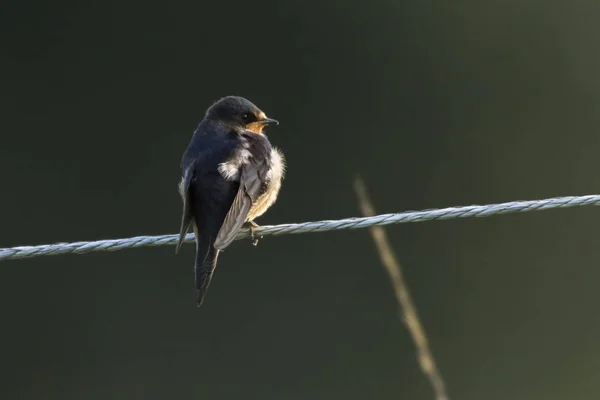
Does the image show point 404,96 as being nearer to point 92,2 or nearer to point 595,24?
point 595,24

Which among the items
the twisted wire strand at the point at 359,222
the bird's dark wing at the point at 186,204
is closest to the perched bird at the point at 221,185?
the bird's dark wing at the point at 186,204

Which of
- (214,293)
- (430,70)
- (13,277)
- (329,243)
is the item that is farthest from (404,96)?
(13,277)

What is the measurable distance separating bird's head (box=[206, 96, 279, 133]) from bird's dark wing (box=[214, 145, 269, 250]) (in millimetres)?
431

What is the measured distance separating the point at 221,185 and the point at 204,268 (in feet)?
1.18

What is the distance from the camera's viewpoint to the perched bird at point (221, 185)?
268 centimetres

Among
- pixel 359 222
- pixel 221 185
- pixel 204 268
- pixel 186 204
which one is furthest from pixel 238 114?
pixel 359 222

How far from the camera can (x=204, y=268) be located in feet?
8.61

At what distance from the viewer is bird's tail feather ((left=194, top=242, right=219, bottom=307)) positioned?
258 centimetres

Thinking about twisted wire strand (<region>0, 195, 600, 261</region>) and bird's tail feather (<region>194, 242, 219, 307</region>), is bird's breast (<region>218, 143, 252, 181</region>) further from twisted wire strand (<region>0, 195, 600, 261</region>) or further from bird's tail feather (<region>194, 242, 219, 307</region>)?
twisted wire strand (<region>0, 195, 600, 261</region>)

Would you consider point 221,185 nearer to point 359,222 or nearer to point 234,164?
point 234,164

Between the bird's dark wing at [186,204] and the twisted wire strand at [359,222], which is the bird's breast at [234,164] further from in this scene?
the twisted wire strand at [359,222]

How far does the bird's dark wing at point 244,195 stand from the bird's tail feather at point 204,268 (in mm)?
55

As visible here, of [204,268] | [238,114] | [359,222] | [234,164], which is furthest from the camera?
[238,114]

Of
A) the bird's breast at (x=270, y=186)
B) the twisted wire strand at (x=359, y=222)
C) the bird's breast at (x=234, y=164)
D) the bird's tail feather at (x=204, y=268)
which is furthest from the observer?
the bird's breast at (x=270, y=186)
